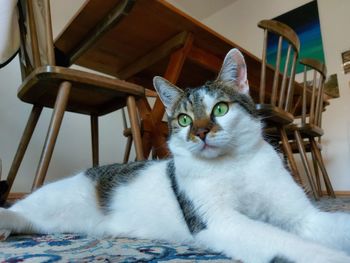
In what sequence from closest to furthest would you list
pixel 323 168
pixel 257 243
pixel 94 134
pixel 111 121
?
pixel 257 243, pixel 94 134, pixel 323 168, pixel 111 121

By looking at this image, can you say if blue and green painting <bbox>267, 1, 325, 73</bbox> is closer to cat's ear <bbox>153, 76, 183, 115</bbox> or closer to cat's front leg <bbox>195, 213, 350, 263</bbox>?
cat's ear <bbox>153, 76, 183, 115</bbox>

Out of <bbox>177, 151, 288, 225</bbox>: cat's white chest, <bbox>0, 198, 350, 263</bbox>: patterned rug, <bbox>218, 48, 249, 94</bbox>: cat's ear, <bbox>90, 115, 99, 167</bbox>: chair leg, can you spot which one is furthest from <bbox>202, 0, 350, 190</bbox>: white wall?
<bbox>0, 198, 350, 263</bbox>: patterned rug

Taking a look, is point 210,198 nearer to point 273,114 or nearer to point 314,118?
point 273,114

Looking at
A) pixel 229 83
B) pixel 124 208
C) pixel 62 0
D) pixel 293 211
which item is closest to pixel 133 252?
pixel 124 208

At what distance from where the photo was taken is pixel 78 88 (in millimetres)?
1317

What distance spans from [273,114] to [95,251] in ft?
4.27

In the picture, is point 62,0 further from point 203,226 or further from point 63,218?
point 203,226

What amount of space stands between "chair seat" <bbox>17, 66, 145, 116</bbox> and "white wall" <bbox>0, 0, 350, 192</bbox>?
895mm

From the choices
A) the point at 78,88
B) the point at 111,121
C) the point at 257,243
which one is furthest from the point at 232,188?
the point at 111,121

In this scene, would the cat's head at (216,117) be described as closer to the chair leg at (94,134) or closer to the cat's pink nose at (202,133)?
the cat's pink nose at (202,133)

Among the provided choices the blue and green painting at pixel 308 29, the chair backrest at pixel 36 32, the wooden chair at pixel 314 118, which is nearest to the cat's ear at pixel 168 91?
the chair backrest at pixel 36 32

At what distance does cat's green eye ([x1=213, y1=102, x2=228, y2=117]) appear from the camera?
31.4 inches

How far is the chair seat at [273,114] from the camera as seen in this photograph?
1.57 meters

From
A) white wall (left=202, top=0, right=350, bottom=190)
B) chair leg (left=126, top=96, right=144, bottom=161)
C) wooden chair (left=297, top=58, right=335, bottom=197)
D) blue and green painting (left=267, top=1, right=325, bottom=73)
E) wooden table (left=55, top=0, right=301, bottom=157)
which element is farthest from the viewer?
blue and green painting (left=267, top=1, right=325, bottom=73)
